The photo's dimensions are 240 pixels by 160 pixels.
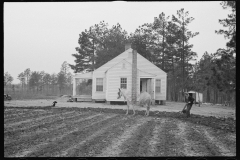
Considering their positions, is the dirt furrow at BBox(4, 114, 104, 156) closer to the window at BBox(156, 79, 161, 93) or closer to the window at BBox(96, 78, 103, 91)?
the window at BBox(96, 78, 103, 91)

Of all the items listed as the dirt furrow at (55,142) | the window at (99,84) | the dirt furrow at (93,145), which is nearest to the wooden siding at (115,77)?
the window at (99,84)

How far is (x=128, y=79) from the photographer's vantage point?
47.6ft

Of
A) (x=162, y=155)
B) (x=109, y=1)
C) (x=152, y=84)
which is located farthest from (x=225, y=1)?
(x=152, y=84)

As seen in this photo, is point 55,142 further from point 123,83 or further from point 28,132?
point 123,83

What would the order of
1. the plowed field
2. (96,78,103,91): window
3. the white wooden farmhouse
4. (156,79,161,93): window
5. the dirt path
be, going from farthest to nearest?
(156,79,161,93): window
(96,78,103,91): window
the white wooden farmhouse
the dirt path
the plowed field

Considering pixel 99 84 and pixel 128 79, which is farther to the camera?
pixel 99 84

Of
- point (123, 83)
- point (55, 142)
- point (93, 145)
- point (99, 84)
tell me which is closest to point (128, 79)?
point (123, 83)

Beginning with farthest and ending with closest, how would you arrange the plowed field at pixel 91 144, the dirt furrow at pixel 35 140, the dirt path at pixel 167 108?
the dirt path at pixel 167 108, the plowed field at pixel 91 144, the dirt furrow at pixel 35 140

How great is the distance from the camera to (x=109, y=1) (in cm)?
262

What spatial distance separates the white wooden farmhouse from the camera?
1448 centimetres

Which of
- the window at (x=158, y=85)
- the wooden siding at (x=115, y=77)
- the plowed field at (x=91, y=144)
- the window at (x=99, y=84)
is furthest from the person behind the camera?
the window at (x=158, y=85)

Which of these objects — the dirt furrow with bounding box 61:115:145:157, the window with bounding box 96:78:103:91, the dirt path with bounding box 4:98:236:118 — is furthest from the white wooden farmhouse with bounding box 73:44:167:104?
the dirt furrow with bounding box 61:115:145:157

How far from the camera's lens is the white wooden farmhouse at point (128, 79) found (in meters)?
14.5

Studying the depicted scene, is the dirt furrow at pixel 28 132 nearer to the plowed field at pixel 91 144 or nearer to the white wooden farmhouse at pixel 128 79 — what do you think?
the plowed field at pixel 91 144
